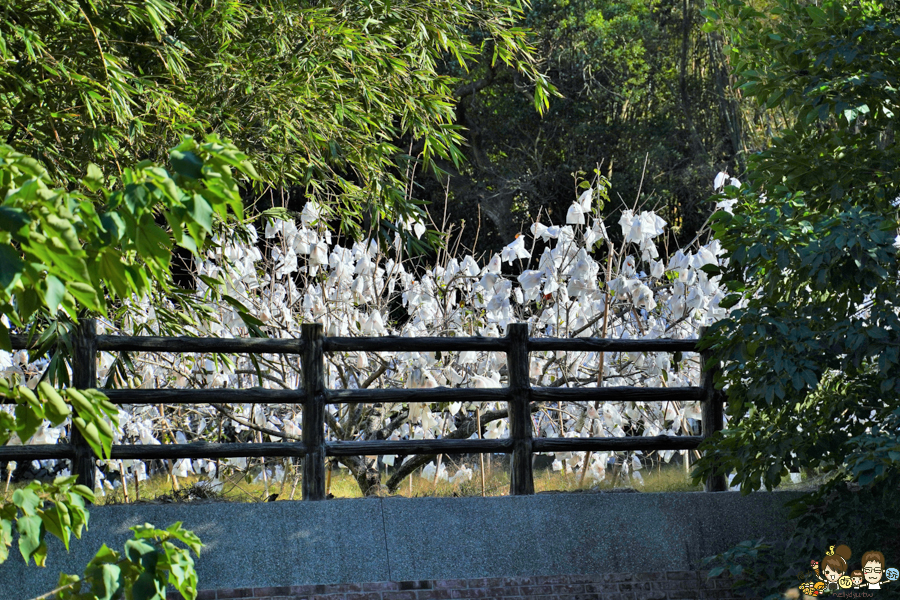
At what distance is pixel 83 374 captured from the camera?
562 centimetres

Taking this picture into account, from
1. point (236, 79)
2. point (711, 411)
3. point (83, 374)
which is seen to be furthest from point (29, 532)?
point (711, 411)

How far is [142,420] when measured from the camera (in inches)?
322

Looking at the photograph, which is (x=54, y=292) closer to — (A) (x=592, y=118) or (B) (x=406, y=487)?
(B) (x=406, y=487)

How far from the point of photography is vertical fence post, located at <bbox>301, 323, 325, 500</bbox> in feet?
19.3

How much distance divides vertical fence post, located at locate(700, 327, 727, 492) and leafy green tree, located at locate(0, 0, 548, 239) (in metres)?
2.62

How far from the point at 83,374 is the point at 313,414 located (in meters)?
1.47

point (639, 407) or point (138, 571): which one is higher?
point (639, 407)

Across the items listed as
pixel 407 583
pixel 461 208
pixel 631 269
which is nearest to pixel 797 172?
pixel 631 269

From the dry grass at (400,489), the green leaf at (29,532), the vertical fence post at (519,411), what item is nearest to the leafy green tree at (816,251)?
the vertical fence post at (519,411)

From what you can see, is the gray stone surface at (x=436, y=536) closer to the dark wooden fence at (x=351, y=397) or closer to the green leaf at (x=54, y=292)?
the dark wooden fence at (x=351, y=397)

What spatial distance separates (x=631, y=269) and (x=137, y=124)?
13.9 ft

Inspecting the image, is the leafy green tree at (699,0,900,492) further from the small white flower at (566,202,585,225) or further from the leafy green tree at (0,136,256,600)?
the leafy green tree at (0,136,256,600)

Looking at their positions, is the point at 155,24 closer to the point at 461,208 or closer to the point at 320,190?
the point at 320,190

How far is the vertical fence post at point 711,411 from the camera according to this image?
6.52 m
